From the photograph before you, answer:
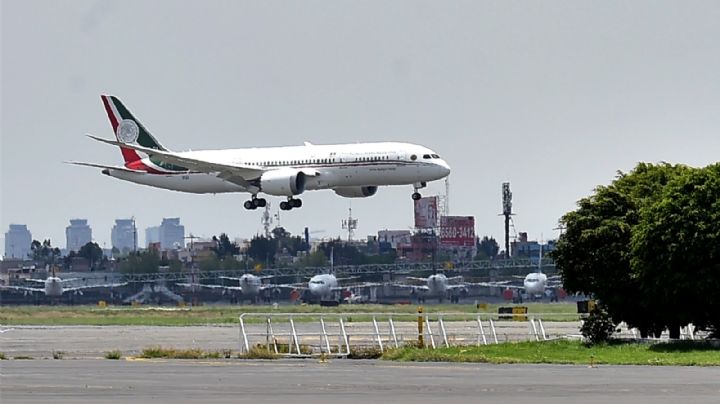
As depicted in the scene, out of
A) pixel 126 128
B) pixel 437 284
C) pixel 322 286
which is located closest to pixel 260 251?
pixel 322 286

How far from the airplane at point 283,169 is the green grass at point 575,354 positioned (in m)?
30.9

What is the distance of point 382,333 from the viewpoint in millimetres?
64312

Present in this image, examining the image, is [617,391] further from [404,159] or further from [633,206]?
[404,159]

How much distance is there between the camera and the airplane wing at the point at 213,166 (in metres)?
81.5

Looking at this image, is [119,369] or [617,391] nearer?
[617,391]

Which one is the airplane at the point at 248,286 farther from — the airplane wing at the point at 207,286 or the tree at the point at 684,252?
the tree at the point at 684,252

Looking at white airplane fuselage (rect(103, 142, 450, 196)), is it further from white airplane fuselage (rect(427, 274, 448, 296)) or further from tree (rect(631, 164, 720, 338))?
white airplane fuselage (rect(427, 274, 448, 296))

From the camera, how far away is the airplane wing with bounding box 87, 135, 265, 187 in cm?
8150

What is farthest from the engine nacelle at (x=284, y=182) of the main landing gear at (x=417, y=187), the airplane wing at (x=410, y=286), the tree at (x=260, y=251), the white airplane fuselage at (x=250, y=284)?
the airplane wing at (x=410, y=286)

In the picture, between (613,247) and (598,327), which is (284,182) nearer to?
(613,247)

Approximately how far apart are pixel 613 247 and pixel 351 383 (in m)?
17.3

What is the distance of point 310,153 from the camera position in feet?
265

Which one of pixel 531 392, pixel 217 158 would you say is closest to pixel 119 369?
pixel 531 392

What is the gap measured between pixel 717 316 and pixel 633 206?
17.4ft
